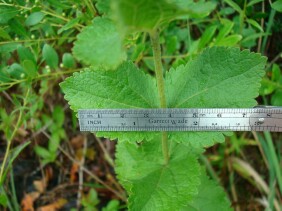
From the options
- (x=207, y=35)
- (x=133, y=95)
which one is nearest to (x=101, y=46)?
(x=133, y=95)

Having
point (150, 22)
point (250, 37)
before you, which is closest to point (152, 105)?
→ point (150, 22)

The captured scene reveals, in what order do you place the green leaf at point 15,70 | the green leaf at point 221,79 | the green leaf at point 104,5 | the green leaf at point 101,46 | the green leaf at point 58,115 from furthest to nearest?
1. the green leaf at point 58,115
2. the green leaf at point 15,70
3. the green leaf at point 221,79
4. the green leaf at point 104,5
5. the green leaf at point 101,46

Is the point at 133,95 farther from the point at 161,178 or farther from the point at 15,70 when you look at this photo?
the point at 15,70

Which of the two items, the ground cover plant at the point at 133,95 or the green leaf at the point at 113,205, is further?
the green leaf at the point at 113,205

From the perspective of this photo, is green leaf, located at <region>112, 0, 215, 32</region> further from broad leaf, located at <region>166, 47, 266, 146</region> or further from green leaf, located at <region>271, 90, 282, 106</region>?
green leaf, located at <region>271, 90, 282, 106</region>

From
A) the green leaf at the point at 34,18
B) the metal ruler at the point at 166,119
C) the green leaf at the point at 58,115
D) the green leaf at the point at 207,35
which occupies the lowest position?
the metal ruler at the point at 166,119

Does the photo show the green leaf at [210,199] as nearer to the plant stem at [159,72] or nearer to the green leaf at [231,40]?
Answer: the plant stem at [159,72]

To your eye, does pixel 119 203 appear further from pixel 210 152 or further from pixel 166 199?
pixel 166 199

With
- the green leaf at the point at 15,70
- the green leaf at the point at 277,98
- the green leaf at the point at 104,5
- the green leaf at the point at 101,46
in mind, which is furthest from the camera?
the green leaf at the point at 277,98

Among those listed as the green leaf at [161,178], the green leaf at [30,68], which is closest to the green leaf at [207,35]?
the green leaf at [161,178]
